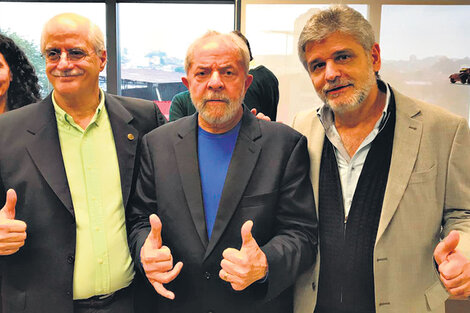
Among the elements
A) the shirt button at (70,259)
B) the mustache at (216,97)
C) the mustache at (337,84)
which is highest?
the mustache at (337,84)

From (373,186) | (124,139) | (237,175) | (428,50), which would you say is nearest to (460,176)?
(373,186)

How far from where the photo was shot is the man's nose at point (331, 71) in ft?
5.12

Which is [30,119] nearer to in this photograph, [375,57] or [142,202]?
[142,202]

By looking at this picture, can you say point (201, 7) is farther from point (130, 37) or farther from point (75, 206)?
point (75, 206)

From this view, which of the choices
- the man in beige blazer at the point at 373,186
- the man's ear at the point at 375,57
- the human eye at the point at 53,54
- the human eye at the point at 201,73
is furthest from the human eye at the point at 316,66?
the human eye at the point at 53,54

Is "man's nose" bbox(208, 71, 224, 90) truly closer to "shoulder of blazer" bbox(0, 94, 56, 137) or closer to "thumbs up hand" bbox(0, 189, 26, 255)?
"shoulder of blazer" bbox(0, 94, 56, 137)

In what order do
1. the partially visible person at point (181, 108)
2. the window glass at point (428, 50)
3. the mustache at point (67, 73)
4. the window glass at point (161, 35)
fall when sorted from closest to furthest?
the mustache at point (67, 73)
the partially visible person at point (181, 108)
the window glass at point (428, 50)
the window glass at point (161, 35)

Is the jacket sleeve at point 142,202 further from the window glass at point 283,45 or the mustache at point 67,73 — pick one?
the window glass at point 283,45

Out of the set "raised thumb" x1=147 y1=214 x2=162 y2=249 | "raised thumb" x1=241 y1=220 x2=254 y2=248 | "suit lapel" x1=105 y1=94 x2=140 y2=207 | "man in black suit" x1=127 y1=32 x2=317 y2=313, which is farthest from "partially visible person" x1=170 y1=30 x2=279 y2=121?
"raised thumb" x1=241 y1=220 x2=254 y2=248

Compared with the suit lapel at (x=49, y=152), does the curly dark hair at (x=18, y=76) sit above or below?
above

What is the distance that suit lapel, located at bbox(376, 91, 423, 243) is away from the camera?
4.88ft

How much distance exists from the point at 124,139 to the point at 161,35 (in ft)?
11.9

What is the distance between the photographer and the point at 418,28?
3871 millimetres

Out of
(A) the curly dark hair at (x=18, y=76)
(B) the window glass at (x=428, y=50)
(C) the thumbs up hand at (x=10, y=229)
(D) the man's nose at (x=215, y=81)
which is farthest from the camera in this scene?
(B) the window glass at (x=428, y=50)
